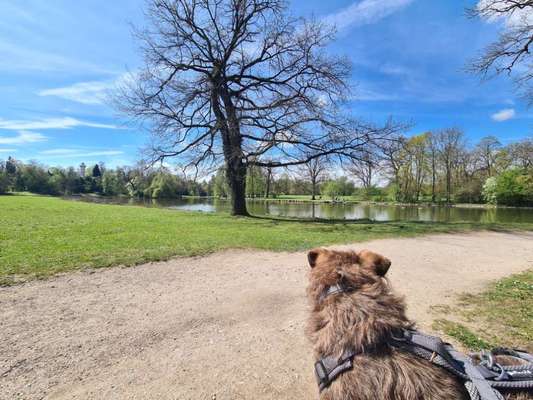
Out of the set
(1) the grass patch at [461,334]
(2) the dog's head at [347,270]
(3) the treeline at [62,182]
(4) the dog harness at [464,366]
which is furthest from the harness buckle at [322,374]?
(3) the treeline at [62,182]

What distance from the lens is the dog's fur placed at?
144 centimetres

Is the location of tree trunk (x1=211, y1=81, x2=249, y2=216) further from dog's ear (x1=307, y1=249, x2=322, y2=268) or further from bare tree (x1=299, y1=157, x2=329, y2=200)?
dog's ear (x1=307, y1=249, x2=322, y2=268)

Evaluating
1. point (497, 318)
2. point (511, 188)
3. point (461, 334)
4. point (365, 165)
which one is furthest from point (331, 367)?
point (511, 188)

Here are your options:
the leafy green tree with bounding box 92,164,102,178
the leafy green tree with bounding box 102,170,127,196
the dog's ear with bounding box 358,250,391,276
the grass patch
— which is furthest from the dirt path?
the leafy green tree with bounding box 92,164,102,178

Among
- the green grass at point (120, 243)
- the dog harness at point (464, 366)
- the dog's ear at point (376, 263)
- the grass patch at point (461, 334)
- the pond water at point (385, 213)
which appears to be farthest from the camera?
the pond water at point (385, 213)

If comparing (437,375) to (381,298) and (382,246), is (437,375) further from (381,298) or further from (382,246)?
(382,246)

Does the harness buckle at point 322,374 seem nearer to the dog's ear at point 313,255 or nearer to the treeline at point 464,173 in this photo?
the dog's ear at point 313,255

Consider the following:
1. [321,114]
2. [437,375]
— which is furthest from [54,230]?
Result: [321,114]

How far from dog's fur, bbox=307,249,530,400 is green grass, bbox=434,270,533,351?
7.41 feet

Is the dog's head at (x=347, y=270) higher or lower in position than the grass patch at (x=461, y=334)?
higher

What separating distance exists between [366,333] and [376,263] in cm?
55

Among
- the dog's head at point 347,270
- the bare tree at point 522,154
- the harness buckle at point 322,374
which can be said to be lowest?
the harness buckle at point 322,374

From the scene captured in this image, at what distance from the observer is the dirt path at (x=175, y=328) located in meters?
2.53

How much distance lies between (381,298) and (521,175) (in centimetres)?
5142
